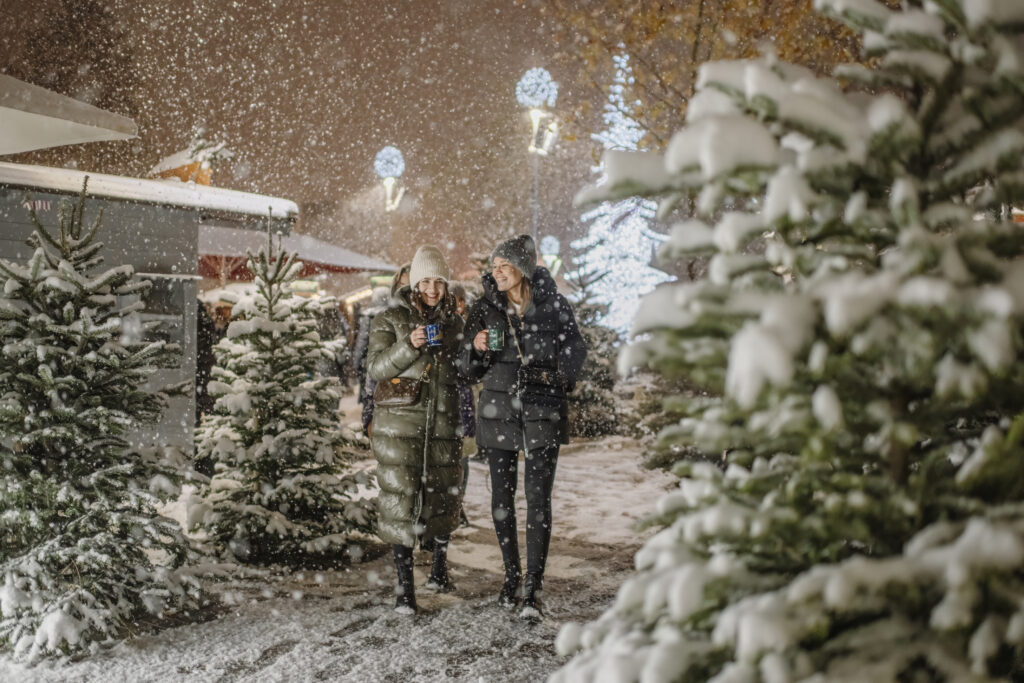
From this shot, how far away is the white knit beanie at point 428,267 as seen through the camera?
4.69m

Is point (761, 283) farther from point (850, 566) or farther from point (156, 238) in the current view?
point (156, 238)

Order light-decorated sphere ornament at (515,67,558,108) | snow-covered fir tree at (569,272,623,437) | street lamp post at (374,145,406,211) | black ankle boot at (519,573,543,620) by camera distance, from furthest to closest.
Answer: street lamp post at (374,145,406,211)
light-decorated sphere ornament at (515,67,558,108)
snow-covered fir tree at (569,272,623,437)
black ankle boot at (519,573,543,620)

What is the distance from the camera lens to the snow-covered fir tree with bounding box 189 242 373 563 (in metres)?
5.56

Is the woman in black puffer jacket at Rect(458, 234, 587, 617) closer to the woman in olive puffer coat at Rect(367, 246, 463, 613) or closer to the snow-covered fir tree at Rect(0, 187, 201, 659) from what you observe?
the woman in olive puffer coat at Rect(367, 246, 463, 613)

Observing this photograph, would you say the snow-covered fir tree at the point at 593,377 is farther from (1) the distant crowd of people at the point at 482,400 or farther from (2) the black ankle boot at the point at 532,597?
(2) the black ankle boot at the point at 532,597

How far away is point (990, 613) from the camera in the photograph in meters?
1.22

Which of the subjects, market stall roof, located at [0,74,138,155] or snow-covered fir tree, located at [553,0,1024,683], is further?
market stall roof, located at [0,74,138,155]

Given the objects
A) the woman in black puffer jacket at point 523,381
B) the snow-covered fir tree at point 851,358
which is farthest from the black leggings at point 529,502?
the snow-covered fir tree at point 851,358

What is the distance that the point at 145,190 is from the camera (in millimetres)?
8547

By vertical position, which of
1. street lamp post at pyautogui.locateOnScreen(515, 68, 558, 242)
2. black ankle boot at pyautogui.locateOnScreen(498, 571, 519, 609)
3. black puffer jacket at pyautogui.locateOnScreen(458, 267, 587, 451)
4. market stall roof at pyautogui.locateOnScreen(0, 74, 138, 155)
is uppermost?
street lamp post at pyautogui.locateOnScreen(515, 68, 558, 242)

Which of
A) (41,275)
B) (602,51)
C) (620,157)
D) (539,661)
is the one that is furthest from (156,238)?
(620,157)

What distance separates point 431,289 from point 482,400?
2.48ft

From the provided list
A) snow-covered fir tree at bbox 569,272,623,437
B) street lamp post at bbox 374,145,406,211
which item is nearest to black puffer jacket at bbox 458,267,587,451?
snow-covered fir tree at bbox 569,272,623,437

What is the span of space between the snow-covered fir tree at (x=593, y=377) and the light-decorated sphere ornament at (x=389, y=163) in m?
11.4
